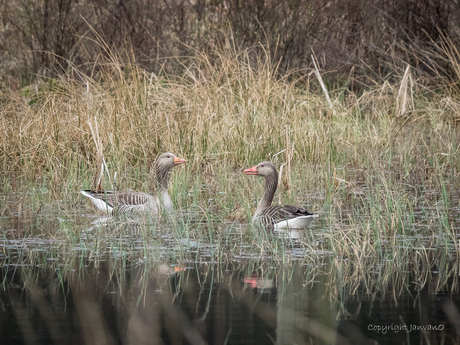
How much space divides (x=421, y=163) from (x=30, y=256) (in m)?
5.83

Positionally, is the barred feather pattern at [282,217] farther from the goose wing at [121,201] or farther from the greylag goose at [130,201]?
the goose wing at [121,201]

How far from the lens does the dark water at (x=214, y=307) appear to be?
4.22 m

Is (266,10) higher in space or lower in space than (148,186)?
higher

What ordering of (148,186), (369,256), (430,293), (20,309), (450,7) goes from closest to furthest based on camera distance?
(20,309) < (430,293) < (369,256) < (148,186) < (450,7)

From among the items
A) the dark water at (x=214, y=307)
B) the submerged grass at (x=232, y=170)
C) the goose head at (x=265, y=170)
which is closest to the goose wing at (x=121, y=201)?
the submerged grass at (x=232, y=170)

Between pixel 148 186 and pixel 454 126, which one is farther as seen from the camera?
pixel 454 126

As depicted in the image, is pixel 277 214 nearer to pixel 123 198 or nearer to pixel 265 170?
pixel 265 170

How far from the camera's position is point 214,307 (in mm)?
4746

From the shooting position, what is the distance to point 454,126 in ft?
38.2

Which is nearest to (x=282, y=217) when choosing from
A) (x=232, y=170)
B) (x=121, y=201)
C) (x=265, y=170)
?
(x=265, y=170)

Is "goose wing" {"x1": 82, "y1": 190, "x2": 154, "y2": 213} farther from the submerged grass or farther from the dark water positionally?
the dark water

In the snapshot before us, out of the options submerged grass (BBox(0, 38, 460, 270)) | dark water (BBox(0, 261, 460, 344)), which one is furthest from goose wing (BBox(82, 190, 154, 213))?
dark water (BBox(0, 261, 460, 344))

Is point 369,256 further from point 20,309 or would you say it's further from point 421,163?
point 421,163

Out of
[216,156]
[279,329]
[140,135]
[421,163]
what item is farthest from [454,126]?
[279,329]
